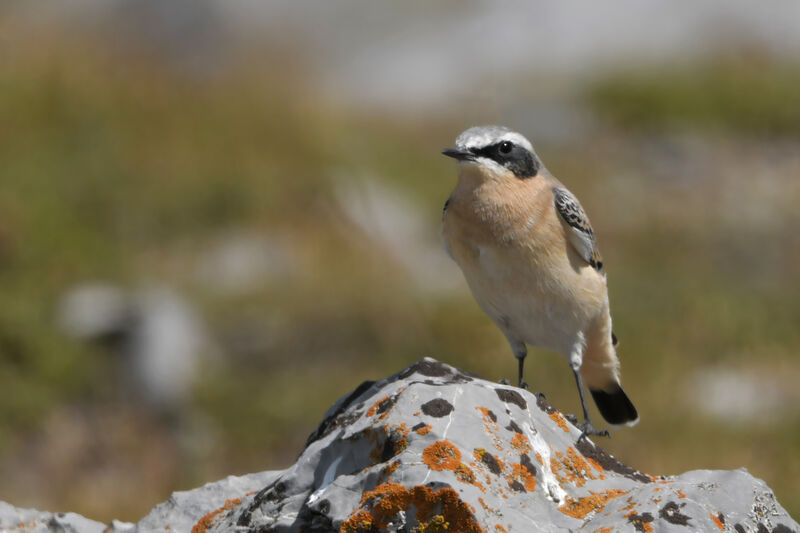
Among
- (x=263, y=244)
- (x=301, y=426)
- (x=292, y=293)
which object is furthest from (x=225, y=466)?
(x=263, y=244)

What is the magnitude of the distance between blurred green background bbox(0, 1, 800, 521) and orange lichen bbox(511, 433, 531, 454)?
17.1ft

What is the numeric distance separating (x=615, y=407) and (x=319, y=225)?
9289 mm

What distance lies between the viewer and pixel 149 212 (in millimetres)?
17031

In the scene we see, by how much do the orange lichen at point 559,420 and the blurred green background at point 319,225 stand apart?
459cm

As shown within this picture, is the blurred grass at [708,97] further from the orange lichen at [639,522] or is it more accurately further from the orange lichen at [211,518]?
the orange lichen at [639,522]

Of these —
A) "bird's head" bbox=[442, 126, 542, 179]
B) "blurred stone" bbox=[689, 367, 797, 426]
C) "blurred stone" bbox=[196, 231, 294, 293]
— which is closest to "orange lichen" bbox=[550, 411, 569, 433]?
"bird's head" bbox=[442, 126, 542, 179]

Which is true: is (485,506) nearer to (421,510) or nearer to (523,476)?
(421,510)

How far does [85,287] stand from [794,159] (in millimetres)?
14938

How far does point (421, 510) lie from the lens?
4.88m

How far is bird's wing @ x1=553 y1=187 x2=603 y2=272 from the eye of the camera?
731 centimetres

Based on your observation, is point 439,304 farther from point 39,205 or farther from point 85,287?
point 39,205

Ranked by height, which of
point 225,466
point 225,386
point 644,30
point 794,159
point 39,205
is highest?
point 644,30

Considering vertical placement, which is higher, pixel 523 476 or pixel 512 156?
pixel 512 156

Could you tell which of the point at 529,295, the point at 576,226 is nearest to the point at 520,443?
the point at 529,295
